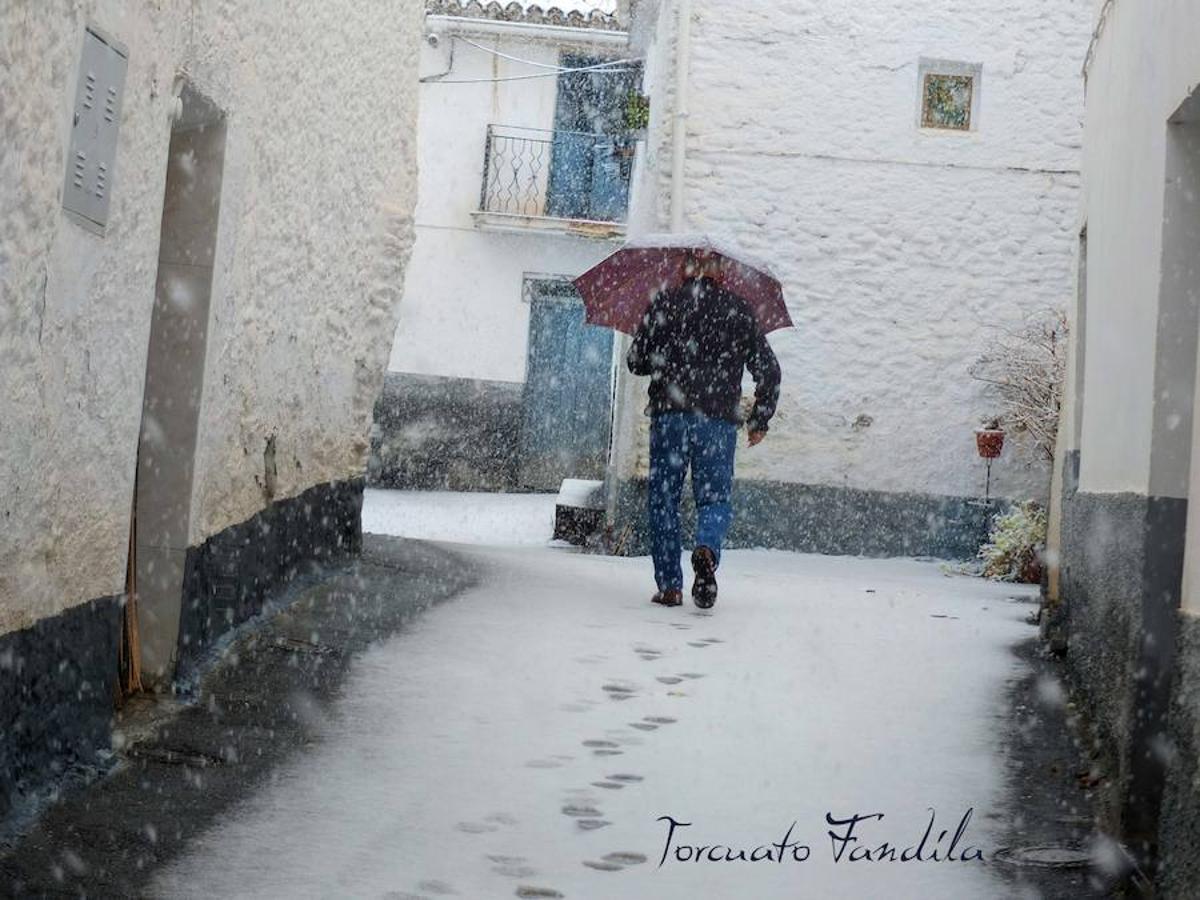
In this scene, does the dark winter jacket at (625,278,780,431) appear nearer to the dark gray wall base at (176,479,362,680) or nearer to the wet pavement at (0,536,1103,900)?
the wet pavement at (0,536,1103,900)

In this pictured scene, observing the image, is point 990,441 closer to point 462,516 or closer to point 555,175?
point 462,516

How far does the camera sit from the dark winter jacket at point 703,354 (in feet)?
22.3

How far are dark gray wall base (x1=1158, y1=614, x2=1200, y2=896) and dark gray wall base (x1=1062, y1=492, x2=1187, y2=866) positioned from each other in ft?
0.56

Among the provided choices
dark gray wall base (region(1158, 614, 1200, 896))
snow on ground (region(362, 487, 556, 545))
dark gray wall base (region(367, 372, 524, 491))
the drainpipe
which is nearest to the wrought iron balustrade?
dark gray wall base (region(367, 372, 524, 491))

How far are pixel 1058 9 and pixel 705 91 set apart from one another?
262 cm

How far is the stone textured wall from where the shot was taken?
→ 10.7 feet

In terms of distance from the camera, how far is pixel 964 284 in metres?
11.0

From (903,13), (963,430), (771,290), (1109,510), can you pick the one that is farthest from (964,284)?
(1109,510)

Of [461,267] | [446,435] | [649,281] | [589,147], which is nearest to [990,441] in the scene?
[649,281]

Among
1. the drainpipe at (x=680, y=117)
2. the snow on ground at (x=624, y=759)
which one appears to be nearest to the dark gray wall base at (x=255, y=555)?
the snow on ground at (x=624, y=759)

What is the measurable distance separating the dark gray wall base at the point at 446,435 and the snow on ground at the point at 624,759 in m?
11.4

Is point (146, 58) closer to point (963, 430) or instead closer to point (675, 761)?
point (675, 761)

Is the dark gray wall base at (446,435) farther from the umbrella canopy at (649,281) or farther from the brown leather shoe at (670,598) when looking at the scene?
the brown leather shoe at (670,598)

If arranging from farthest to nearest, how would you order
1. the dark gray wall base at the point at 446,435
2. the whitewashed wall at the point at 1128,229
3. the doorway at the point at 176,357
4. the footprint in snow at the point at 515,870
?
the dark gray wall base at the point at 446,435, the doorway at the point at 176,357, the whitewashed wall at the point at 1128,229, the footprint in snow at the point at 515,870
